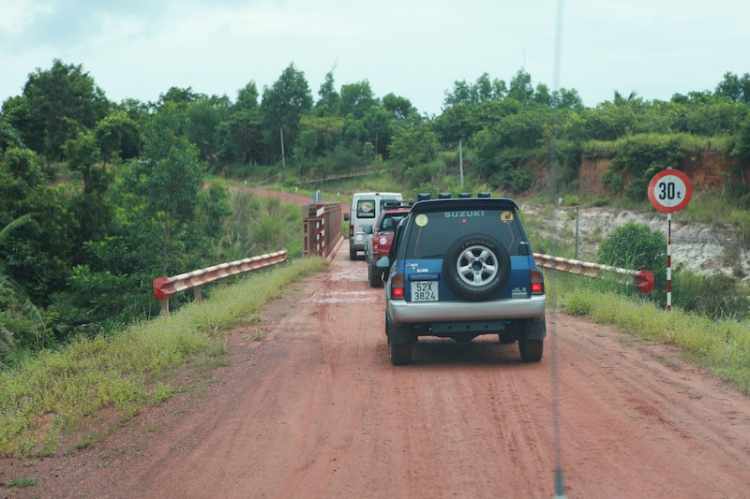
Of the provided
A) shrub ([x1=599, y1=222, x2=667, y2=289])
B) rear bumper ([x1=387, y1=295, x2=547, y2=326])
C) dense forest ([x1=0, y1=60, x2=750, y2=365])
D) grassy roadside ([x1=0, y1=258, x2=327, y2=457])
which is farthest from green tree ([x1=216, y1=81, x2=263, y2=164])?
rear bumper ([x1=387, y1=295, x2=547, y2=326])

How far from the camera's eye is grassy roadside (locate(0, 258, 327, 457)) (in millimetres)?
7383

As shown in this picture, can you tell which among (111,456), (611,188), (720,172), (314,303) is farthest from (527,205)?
(111,456)

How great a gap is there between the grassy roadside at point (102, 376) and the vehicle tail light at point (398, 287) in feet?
8.67

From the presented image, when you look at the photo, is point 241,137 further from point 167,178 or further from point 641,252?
point 641,252

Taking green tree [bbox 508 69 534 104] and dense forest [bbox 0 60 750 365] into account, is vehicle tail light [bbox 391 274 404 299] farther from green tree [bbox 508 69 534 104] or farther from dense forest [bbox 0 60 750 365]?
green tree [bbox 508 69 534 104]

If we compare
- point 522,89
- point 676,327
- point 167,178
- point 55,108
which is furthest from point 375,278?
point 522,89

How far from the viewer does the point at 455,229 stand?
9688 mm

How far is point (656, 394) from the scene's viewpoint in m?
8.25

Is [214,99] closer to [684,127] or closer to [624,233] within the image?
[684,127]

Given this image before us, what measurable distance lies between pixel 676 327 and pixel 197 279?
8.78 meters

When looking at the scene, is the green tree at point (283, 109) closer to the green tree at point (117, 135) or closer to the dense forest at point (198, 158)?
the dense forest at point (198, 158)

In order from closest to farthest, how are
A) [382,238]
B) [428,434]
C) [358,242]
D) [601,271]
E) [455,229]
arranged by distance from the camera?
[428,434] → [455,229] → [601,271] → [382,238] → [358,242]

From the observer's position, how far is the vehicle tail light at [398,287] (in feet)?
31.2

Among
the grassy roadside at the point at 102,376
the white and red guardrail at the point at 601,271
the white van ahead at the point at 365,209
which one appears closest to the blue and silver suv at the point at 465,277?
the grassy roadside at the point at 102,376
